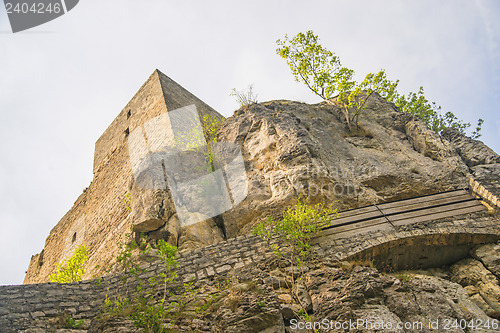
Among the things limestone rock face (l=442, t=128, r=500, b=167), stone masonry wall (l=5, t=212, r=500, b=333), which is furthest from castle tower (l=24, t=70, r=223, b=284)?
limestone rock face (l=442, t=128, r=500, b=167)

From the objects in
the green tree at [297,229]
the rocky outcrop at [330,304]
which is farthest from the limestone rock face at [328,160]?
the rocky outcrop at [330,304]

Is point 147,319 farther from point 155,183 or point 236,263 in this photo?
point 155,183

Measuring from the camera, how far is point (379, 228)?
620 centimetres

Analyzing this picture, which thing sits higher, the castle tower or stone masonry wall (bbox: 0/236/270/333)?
the castle tower

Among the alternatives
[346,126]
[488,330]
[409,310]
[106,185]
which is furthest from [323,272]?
[106,185]

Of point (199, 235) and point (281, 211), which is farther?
point (199, 235)

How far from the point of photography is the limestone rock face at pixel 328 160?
697 centimetres

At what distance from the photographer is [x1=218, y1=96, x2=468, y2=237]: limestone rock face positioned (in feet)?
22.9

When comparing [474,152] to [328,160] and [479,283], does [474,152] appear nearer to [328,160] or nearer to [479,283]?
[328,160]

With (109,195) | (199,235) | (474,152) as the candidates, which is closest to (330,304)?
(199,235)

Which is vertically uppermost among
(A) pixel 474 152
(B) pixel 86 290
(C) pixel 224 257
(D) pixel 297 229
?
(A) pixel 474 152

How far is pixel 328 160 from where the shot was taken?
7.80 m

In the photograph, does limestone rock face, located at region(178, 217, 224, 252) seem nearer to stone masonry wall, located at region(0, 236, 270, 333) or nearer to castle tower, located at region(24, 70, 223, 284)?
stone masonry wall, located at region(0, 236, 270, 333)

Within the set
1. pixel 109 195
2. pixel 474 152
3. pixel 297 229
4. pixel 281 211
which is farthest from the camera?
pixel 109 195
